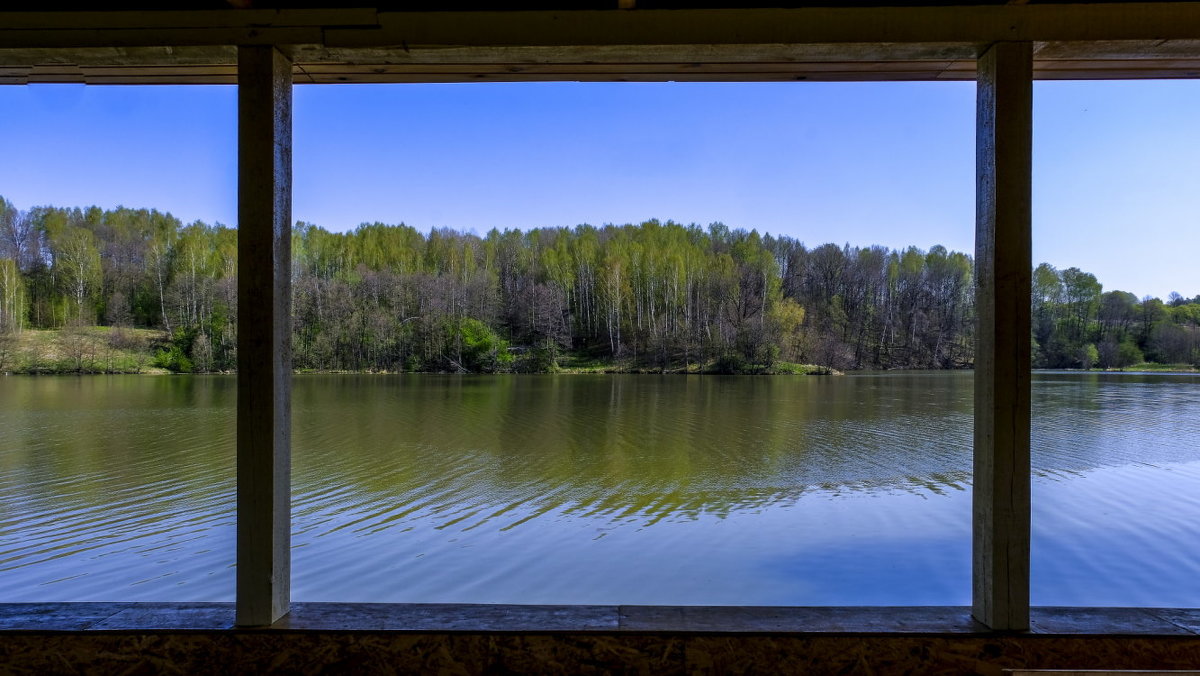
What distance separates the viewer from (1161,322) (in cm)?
3716

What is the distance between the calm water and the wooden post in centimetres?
348

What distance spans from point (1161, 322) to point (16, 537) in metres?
46.1

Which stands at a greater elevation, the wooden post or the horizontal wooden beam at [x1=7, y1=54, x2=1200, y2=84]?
the horizontal wooden beam at [x1=7, y1=54, x2=1200, y2=84]

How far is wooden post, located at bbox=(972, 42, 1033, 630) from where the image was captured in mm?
2076

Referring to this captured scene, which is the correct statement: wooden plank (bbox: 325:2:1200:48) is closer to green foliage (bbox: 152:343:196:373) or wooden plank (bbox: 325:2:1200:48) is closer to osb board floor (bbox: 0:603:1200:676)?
osb board floor (bbox: 0:603:1200:676)

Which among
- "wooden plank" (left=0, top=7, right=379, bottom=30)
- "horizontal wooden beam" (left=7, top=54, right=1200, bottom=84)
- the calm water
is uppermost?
"wooden plank" (left=0, top=7, right=379, bottom=30)

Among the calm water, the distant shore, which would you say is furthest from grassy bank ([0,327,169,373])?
the calm water

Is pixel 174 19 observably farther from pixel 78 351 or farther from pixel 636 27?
pixel 78 351

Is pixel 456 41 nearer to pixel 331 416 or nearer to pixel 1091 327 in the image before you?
pixel 331 416

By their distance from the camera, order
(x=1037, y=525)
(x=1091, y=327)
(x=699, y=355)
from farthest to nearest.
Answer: (x=699, y=355) < (x=1091, y=327) < (x=1037, y=525)

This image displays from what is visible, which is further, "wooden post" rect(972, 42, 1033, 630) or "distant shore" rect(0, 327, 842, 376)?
"distant shore" rect(0, 327, 842, 376)

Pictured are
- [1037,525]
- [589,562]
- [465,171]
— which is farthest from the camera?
[465,171]

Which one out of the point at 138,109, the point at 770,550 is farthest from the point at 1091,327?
the point at 138,109

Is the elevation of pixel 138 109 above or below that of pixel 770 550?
above
